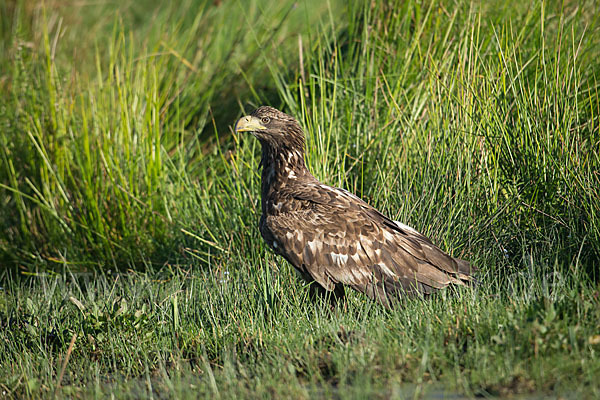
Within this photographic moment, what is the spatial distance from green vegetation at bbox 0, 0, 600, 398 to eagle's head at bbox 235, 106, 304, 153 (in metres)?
0.52

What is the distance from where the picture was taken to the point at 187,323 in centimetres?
446

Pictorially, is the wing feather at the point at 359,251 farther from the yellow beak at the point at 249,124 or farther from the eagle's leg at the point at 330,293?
the yellow beak at the point at 249,124

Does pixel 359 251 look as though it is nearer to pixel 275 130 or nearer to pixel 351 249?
pixel 351 249

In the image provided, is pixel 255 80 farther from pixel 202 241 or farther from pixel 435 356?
pixel 435 356

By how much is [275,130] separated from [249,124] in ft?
0.69

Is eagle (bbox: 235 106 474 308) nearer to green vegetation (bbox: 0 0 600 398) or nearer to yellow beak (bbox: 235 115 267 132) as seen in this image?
green vegetation (bbox: 0 0 600 398)

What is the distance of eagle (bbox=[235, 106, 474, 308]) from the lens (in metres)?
4.59

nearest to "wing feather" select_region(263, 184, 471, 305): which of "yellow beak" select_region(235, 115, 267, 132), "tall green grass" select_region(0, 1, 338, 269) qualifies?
"yellow beak" select_region(235, 115, 267, 132)

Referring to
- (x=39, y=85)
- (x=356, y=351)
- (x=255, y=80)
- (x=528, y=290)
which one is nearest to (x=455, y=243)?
(x=528, y=290)

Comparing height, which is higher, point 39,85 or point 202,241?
point 39,85

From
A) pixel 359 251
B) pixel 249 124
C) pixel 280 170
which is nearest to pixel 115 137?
pixel 249 124

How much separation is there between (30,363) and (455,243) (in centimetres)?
302

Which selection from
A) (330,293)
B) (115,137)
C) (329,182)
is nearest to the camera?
(330,293)

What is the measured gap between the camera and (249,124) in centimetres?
520
